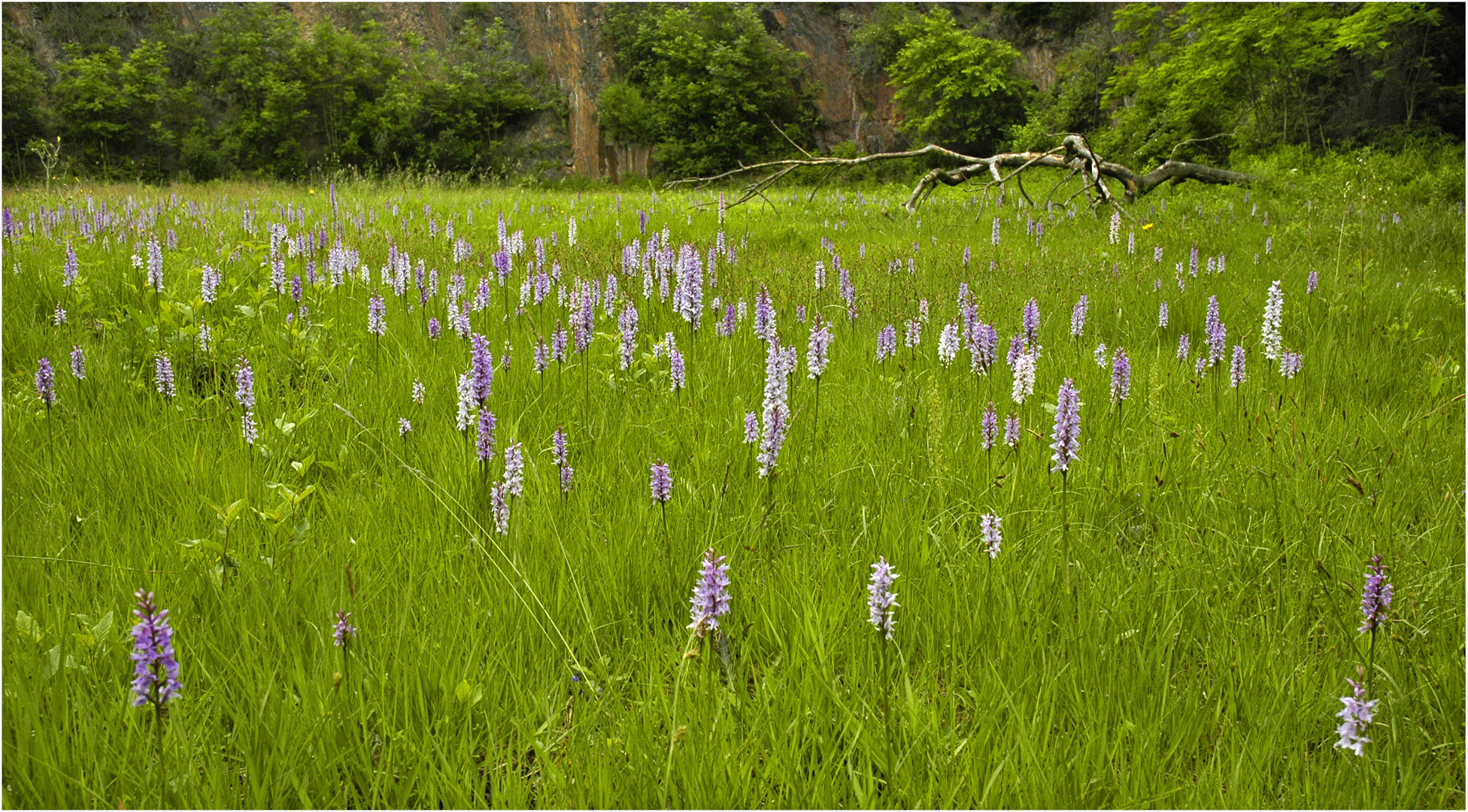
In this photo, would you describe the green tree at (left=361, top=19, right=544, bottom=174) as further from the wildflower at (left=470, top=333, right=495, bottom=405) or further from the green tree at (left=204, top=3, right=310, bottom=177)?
the wildflower at (left=470, top=333, right=495, bottom=405)

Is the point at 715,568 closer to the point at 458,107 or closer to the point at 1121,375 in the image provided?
the point at 1121,375

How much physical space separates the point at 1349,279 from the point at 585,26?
34119mm

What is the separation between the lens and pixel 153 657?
1085 millimetres

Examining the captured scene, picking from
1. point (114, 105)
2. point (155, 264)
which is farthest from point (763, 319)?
point (114, 105)

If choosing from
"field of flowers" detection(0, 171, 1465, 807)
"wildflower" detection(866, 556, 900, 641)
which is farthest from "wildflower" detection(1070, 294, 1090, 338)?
"wildflower" detection(866, 556, 900, 641)

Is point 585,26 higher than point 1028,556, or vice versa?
point 585,26

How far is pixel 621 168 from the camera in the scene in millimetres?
33406

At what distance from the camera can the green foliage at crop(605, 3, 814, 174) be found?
108ft

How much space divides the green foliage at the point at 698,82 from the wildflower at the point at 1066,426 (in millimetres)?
31791

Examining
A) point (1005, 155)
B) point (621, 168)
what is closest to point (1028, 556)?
point (1005, 155)

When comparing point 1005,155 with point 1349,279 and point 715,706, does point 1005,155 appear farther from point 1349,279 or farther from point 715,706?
point 715,706

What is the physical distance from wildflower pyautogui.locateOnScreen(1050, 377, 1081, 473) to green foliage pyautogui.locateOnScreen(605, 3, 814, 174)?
31791mm

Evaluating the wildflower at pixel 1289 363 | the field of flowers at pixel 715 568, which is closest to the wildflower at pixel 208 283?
the field of flowers at pixel 715 568

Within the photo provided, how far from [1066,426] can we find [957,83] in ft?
103
